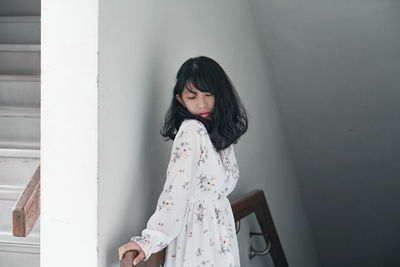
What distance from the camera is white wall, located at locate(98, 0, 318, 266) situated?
44.6 inches

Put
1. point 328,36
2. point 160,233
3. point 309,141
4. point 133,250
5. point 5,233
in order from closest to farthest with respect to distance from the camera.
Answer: point 133,250 → point 160,233 → point 5,233 → point 328,36 → point 309,141

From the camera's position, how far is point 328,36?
7.86 ft

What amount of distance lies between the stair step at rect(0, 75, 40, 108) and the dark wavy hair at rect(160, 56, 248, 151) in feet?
3.14

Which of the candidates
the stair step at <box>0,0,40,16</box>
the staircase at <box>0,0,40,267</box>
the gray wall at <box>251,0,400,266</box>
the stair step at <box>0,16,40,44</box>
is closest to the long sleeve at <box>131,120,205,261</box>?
the staircase at <box>0,0,40,267</box>

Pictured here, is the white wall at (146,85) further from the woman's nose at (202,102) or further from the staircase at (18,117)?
the staircase at (18,117)

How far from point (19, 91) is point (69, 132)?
1.25 meters

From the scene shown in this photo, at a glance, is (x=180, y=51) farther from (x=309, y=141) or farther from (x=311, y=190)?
(x=311, y=190)

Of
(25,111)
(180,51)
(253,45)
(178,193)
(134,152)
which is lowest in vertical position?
(178,193)

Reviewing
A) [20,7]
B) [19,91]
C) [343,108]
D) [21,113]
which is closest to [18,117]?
[21,113]

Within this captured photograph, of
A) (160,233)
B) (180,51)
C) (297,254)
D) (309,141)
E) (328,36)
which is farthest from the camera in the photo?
(297,254)

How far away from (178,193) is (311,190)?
246 centimetres

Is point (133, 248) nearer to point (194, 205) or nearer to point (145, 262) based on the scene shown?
point (145, 262)

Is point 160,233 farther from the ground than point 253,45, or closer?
closer

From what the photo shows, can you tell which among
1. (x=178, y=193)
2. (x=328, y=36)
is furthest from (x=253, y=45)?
(x=178, y=193)
